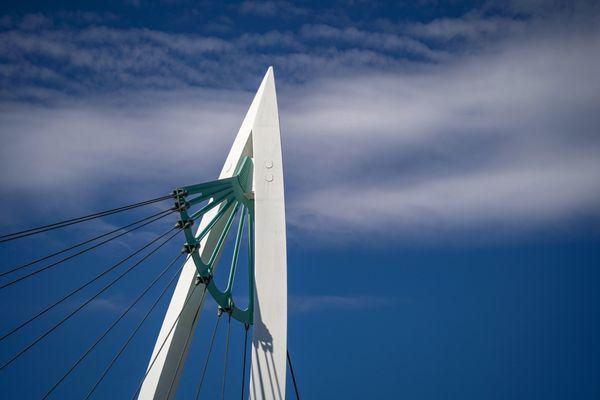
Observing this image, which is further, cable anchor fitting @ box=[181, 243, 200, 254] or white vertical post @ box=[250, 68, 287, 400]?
cable anchor fitting @ box=[181, 243, 200, 254]

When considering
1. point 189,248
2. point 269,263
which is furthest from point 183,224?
point 269,263

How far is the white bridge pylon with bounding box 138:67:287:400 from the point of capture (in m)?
21.5

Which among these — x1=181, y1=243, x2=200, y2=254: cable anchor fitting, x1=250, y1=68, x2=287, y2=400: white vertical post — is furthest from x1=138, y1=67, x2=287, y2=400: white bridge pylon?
x1=181, y1=243, x2=200, y2=254: cable anchor fitting

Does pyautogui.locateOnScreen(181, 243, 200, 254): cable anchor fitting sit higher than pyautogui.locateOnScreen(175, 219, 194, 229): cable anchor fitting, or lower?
lower

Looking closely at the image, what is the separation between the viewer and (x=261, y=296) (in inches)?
874

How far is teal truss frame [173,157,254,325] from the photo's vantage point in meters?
22.3

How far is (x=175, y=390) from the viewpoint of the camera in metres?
22.5

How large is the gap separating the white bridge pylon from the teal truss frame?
378mm

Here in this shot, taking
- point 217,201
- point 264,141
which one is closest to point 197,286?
point 217,201

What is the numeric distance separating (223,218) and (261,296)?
377cm

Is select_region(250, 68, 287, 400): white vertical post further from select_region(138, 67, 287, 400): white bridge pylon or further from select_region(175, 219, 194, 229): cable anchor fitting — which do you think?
select_region(175, 219, 194, 229): cable anchor fitting

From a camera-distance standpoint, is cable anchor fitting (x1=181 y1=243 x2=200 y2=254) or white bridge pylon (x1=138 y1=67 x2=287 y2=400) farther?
cable anchor fitting (x1=181 y1=243 x2=200 y2=254)

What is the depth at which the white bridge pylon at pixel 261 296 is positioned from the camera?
21.5m

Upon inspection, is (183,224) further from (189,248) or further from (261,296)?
(261,296)
